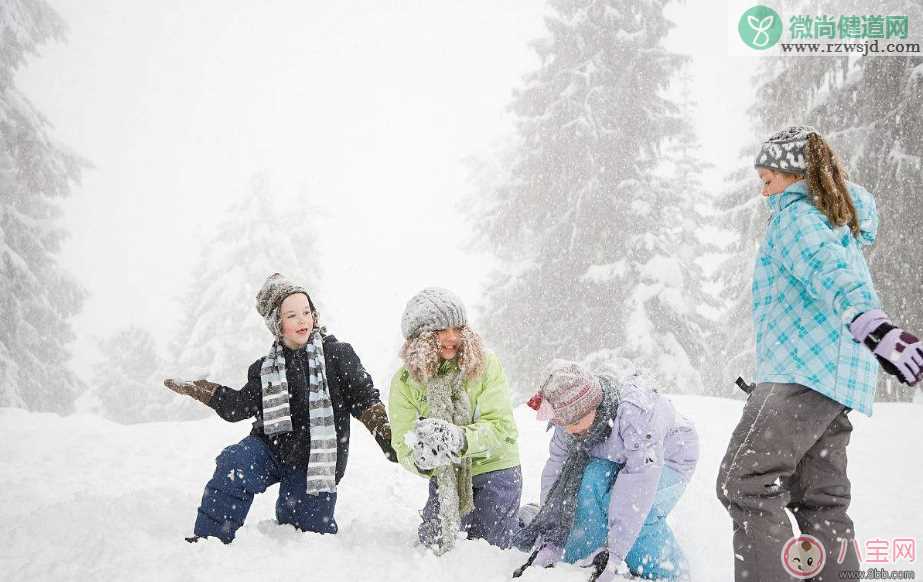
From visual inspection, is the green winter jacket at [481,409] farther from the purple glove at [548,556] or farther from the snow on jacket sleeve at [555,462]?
the purple glove at [548,556]

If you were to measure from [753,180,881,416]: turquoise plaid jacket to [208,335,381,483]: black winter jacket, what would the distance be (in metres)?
2.19

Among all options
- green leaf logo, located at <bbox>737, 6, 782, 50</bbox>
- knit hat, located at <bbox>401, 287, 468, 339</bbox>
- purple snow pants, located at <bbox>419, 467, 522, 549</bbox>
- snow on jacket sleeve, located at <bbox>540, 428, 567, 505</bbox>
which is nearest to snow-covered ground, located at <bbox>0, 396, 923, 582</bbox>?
purple snow pants, located at <bbox>419, 467, 522, 549</bbox>

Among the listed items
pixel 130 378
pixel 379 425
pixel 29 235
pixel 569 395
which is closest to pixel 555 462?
pixel 569 395

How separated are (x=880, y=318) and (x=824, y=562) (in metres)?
1.02

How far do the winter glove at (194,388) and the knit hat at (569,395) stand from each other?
205 cm

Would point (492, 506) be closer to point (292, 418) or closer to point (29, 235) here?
point (292, 418)

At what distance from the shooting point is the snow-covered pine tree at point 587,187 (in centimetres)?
1212

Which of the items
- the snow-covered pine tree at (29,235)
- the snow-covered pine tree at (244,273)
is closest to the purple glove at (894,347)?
the snow-covered pine tree at (29,235)

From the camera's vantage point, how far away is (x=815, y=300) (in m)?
2.30

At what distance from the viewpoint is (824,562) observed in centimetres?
227

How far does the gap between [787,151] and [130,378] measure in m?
24.2

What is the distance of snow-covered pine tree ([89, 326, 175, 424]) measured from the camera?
21.8 metres

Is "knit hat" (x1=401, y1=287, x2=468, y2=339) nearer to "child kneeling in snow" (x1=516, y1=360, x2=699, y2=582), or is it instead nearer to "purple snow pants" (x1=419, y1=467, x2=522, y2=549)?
"child kneeling in snow" (x1=516, y1=360, x2=699, y2=582)

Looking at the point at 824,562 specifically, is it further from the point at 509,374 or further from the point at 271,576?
the point at 509,374
